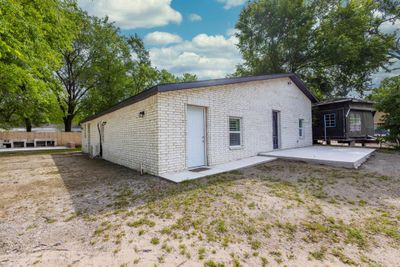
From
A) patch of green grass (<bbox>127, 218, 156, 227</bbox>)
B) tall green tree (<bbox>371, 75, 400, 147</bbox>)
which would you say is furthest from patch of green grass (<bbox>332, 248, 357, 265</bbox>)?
tall green tree (<bbox>371, 75, 400, 147</bbox>)

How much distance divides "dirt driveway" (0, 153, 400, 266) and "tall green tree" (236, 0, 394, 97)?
1464cm

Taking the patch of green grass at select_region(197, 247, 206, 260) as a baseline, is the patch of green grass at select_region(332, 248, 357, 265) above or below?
below

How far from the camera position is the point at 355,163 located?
6371 mm

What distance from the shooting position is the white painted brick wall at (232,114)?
5.84 m

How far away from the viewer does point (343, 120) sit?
525 inches

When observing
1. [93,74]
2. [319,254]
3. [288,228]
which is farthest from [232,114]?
[93,74]

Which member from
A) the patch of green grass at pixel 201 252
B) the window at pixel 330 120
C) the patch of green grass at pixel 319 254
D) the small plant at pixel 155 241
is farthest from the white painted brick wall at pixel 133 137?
the window at pixel 330 120

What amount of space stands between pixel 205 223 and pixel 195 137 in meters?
3.90

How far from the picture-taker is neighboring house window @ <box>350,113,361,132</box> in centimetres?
1373

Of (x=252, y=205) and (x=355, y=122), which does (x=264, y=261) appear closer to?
(x=252, y=205)

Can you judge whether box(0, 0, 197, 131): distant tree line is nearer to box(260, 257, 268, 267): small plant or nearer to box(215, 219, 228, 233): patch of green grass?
box(215, 219, 228, 233): patch of green grass

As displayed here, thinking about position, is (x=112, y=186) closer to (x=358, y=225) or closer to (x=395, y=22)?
(x=358, y=225)

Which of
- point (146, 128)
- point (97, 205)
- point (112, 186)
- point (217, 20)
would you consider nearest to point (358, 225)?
point (97, 205)

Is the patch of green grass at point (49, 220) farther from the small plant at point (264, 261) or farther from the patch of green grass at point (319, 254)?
the patch of green grass at point (319, 254)
